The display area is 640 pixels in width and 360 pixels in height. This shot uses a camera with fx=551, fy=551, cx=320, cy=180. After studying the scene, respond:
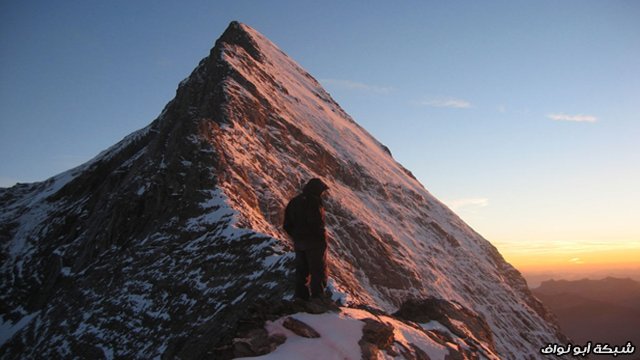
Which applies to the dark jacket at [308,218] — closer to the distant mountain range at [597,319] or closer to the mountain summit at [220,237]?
the mountain summit at [220,237]

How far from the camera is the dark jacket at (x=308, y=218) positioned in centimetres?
1490

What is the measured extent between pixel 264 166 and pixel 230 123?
16.6 feet

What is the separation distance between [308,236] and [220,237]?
48.9 feet

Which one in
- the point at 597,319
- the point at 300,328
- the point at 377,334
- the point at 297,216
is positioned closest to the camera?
the point at 300,328

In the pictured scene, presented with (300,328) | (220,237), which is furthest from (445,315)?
(220,237)

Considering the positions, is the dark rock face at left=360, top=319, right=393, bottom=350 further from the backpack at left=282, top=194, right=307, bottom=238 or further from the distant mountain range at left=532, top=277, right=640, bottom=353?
the distant mountain range at left=532, top=277, right=640, bottom=353

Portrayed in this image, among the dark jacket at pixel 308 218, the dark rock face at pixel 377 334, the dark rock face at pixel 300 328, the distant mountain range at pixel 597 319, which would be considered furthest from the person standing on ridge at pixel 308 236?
the distant mountain range at pixel 597 319

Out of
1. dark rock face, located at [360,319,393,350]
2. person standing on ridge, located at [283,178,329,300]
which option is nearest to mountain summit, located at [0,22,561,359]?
person standing on ridge, located at [283,178,329,300]

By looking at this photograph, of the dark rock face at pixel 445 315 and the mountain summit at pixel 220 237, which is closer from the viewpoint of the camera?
the dark rock face at pixel 445 315

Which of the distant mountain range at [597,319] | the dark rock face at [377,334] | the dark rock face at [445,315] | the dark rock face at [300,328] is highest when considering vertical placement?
the dark rock face at [300,328]

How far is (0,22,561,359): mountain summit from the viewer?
2566cm

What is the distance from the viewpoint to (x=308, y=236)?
14891 millimetres

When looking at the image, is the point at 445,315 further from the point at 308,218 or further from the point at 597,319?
the point at 597,319

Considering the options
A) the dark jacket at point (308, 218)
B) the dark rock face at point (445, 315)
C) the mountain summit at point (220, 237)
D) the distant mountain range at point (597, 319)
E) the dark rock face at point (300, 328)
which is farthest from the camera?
the distant mountain range at point (597, 319)
